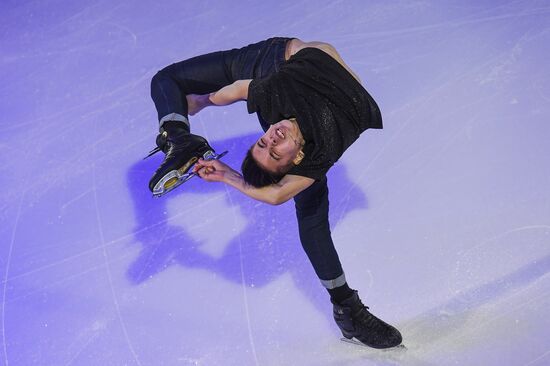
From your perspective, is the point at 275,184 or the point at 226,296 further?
the point at 226,296

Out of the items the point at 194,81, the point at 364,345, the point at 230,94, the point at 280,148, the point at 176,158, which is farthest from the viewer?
the point at 194,81

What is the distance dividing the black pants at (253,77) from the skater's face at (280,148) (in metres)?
0.21

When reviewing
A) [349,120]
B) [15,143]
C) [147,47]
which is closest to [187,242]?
[349,120]

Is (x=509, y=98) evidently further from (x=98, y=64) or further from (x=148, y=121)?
(x=98, y=64)

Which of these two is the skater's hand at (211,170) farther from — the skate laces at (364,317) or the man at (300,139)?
the skate laces at (364,317)

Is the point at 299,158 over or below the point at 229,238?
over

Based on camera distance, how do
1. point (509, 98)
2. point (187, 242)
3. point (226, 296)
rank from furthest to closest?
point (509, 98)
point (187, 242)
point (226, 296)

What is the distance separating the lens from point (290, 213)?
3.16 meters

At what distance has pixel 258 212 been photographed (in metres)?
3.18

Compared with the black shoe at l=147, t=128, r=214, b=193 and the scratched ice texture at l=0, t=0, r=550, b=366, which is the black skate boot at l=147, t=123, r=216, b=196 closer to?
the black shoe at l=147, t=128, r=214, b=193

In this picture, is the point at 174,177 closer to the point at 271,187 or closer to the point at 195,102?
the point at 271,187

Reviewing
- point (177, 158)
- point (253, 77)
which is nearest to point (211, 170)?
point (177, 158)

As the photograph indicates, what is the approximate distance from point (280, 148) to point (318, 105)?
22cm

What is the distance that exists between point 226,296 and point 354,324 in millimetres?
603
